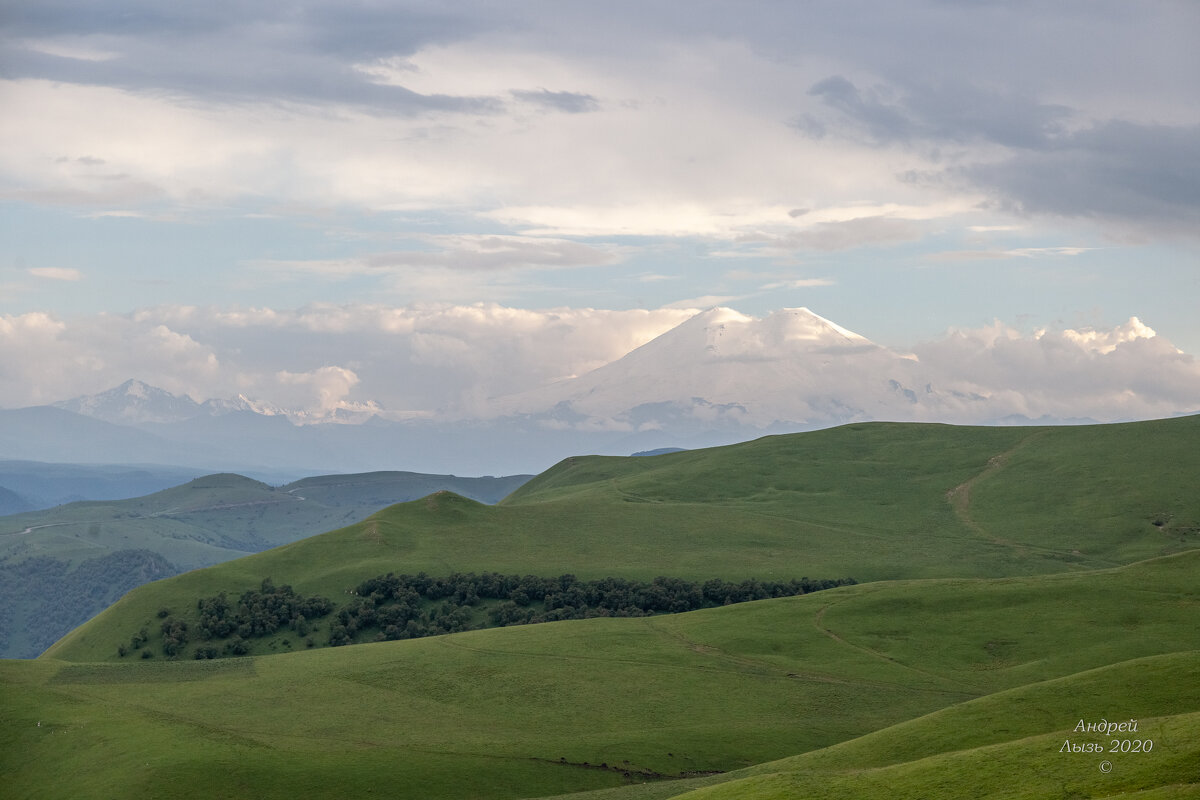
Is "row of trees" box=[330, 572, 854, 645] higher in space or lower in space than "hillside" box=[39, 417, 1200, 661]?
lower

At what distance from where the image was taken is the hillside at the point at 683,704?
62.0m

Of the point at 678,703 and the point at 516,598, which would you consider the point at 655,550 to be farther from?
the point at 678,703

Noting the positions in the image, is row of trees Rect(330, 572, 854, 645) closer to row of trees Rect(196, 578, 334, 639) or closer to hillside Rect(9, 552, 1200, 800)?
row of trees Rect(196, 578, 334, 639)

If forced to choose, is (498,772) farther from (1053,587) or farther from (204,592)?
(204,592)

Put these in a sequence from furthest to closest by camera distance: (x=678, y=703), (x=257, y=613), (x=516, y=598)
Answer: (x=516, y=598), (x=257, y=613), (x=678, y=703)

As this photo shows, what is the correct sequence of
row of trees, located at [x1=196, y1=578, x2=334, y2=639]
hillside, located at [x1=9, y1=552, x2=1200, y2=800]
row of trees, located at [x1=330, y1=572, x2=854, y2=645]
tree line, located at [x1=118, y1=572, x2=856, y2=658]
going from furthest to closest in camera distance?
row of trees, located at [x1=330, y1=572, x2=854, y2=645]
row of trees, located at [x1=196, y1=578, x2=334, y2=639]
tree line, located at [x1=118, y1=572, x2=856, y2=658]
hillside, located at [x1=9, y1=552, x2=1200, y2=800]

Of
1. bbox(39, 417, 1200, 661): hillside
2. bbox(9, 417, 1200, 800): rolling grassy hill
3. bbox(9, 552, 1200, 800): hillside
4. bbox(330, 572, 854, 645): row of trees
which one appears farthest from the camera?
bbox(39, 417, 1200, 661): hillside

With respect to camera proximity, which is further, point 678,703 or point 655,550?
point 655,550

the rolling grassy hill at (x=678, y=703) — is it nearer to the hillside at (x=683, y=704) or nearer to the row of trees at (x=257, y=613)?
the hillside at (x=683, y=704)

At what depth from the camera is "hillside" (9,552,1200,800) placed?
203 feet

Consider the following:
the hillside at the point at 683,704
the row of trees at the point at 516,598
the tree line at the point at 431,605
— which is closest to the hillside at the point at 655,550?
the tree line at the point at 431,605

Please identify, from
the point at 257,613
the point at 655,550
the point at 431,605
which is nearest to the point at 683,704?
the point at 431,605

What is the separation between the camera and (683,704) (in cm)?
9300

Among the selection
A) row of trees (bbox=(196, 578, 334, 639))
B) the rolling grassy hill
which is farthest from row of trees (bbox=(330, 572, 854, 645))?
the rolling grassy hill
